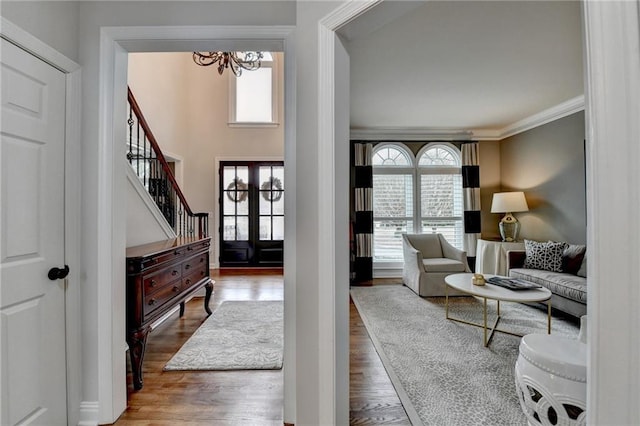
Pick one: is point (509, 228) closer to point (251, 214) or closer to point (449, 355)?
point (449, 355)

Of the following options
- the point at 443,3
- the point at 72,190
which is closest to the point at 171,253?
the point at 72,190

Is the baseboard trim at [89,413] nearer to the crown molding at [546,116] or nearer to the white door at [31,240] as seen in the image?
the white door at [31,240]

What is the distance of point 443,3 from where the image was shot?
2.24 m

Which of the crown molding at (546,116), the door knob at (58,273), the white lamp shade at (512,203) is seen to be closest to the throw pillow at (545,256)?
the white lamp shade at (512,203)

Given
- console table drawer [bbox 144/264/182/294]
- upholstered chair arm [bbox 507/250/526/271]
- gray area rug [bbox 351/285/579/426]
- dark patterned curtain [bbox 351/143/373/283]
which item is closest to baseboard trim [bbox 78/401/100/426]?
console table drawer [bbox 144/264/182/294]

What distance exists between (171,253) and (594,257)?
270cm

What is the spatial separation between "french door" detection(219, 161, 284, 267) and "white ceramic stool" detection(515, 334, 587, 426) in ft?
18.2

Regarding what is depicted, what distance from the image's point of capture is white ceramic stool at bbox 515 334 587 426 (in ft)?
4.32

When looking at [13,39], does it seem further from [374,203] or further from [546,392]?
[374,203]

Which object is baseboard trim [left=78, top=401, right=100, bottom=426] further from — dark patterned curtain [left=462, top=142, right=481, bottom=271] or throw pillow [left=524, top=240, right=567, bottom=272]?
dark patterned curtain [left=462, top=142, right=481, bottom=271]

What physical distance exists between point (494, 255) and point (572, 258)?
3.95 ft

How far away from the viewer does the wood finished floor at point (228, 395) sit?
183 centimetres

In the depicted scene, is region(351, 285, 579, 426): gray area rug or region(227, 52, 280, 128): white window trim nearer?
region(351, 285, 579, 426): gray area rug

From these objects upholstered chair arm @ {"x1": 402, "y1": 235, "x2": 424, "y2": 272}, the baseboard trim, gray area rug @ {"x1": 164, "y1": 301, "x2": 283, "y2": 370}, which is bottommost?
gray area rug @ {"x1": 164, "y1": 301, "x2": 283, "y2": 370}
